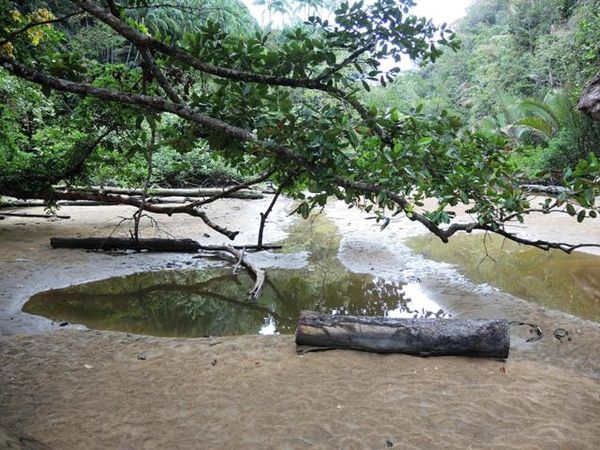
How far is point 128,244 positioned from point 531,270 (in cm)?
737

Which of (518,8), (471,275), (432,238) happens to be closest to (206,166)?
(432,238)

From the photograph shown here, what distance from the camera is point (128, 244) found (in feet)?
27.7

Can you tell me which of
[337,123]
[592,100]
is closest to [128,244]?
[337,123]

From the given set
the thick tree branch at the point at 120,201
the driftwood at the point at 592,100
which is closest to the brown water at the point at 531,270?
the driftwood at the point at 592,100

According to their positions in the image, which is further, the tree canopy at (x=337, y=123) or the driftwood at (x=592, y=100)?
the driftwood at (x=592, y=100)

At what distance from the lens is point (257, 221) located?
39.9 ft

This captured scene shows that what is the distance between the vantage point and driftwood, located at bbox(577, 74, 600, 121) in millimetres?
7594

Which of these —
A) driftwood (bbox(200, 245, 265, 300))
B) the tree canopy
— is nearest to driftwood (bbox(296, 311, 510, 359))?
the tree canopy

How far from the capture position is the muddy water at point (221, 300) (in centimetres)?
555

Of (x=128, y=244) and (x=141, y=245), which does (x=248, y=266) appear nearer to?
(x=141, y=245)

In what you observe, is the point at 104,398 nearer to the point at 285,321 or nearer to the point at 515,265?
the point at 285,321

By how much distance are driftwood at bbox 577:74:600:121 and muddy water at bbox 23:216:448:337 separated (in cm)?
446

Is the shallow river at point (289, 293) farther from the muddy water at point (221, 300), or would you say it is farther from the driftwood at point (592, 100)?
the driftwood at point (592, 100)

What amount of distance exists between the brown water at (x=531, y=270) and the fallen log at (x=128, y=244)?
467cm
